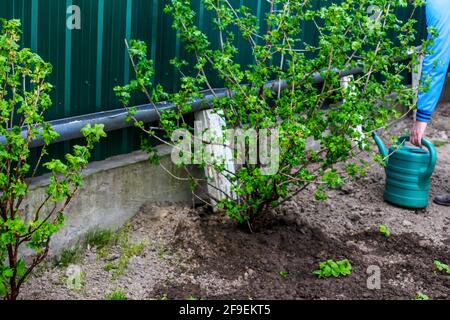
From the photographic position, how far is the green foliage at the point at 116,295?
11.9ft

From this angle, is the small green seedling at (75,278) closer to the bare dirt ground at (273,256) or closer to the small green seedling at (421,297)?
the bare dirt ground at (273,256)

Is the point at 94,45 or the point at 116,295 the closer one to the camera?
the point at 116,295

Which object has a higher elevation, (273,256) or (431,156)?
(431,156)

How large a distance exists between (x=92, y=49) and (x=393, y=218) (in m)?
2.33

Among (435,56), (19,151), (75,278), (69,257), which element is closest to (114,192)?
(69,257)

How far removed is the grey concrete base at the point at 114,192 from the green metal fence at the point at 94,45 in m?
0.14

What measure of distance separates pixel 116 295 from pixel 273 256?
38.3 inches

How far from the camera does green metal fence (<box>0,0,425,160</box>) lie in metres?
3.67

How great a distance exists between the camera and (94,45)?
400 cm

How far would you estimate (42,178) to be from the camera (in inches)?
150

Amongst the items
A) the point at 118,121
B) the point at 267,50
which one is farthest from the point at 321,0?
the point at 118,121

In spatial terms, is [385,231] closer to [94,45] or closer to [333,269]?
[333,269]

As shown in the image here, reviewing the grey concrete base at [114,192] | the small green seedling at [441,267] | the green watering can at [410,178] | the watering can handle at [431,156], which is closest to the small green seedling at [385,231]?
the small green seedling at [441,267]
